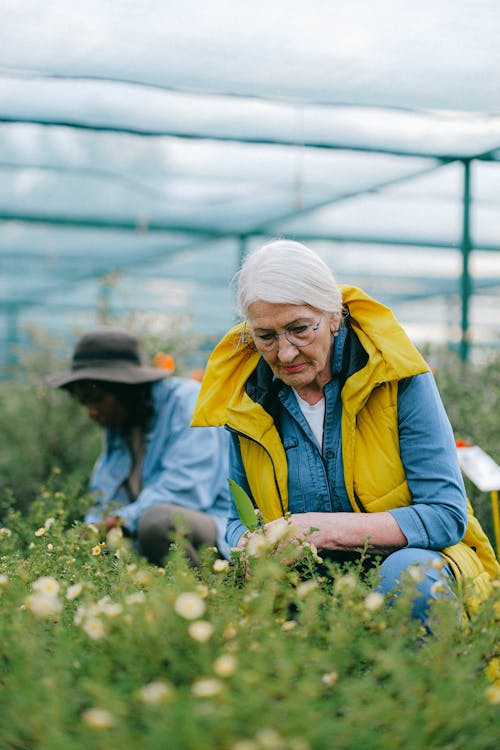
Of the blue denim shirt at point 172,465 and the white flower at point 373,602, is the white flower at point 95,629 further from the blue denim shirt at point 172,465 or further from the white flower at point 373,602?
the blue denim shirt at point 172,465

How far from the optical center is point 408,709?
1.10 meters

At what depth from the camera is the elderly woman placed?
6.50 ft

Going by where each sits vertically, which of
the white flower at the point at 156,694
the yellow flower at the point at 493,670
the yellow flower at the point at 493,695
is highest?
the white flower at the point at 156,694

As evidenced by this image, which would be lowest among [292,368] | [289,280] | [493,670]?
[493,670]

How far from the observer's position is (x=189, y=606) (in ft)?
4.09

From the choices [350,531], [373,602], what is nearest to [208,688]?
[373,602]

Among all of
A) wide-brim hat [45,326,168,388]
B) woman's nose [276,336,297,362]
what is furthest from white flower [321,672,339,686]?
wide-brim hat [45,326,168,388]

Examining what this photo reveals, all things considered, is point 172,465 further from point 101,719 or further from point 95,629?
point 101,719

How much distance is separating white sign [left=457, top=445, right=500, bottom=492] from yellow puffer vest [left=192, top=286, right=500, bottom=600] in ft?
0.96

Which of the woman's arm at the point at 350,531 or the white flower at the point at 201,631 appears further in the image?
the woman's arm at the point at 350,531

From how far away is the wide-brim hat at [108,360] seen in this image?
10.5 ft

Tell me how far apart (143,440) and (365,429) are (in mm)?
1370

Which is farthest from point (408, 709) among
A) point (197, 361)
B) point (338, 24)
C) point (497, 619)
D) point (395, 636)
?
point (197, 361)

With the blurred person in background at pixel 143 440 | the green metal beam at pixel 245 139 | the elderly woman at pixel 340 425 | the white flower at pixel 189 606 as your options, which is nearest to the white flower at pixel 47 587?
the white flower at pixel 189 606
